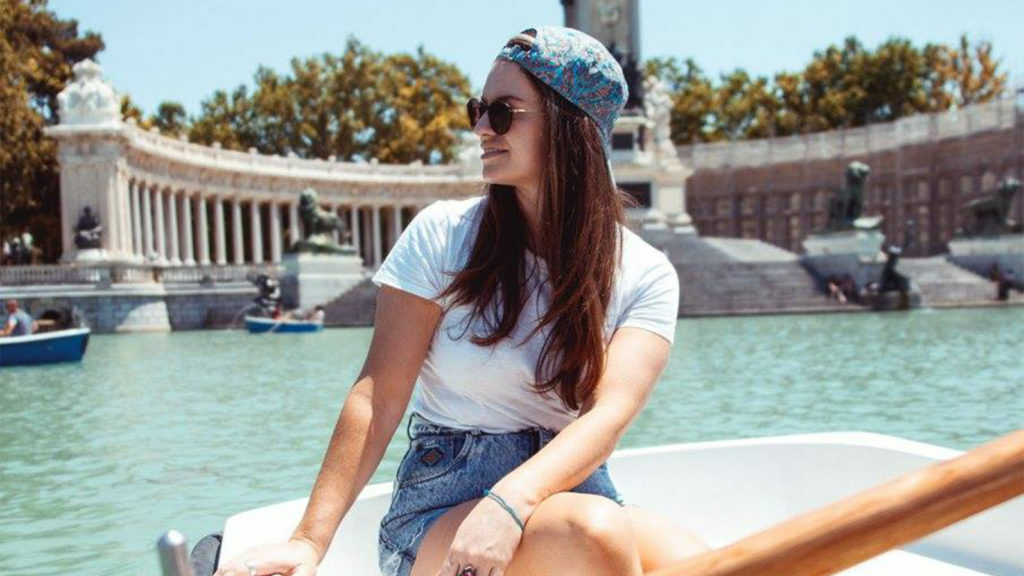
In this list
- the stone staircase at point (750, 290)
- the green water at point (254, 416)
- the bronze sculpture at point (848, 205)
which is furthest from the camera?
the bronze sculpture at point (848, 205)

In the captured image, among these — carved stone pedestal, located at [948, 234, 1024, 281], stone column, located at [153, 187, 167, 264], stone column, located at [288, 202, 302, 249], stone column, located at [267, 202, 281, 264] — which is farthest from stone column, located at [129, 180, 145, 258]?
carved stone pedestal, located at [948, 234, 1024, 281]

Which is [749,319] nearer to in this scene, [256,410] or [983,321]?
[983,321]

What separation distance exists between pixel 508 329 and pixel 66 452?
827 cm

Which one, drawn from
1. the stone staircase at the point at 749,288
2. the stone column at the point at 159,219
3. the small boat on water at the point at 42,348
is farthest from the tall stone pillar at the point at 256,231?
the small boat on water at the point at 42,348

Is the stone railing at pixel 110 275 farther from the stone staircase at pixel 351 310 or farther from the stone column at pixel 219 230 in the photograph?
the stone column at pixel 219 230

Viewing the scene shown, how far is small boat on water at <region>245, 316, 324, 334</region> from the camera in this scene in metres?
31.4

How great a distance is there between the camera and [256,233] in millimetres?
56969

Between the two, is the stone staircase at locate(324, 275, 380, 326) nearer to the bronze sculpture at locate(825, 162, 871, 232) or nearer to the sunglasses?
the bronze sculpture at locate(825, 162, 871, 232)

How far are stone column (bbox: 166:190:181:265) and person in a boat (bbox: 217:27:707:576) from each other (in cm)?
5001

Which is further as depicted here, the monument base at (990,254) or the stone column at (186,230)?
the stone column at (186,230)

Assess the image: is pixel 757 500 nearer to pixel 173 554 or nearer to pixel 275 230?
pixel 173 554

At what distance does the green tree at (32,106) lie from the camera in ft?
132

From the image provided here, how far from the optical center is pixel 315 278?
39.2m

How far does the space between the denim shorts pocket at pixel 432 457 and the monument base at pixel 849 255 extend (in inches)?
1418
